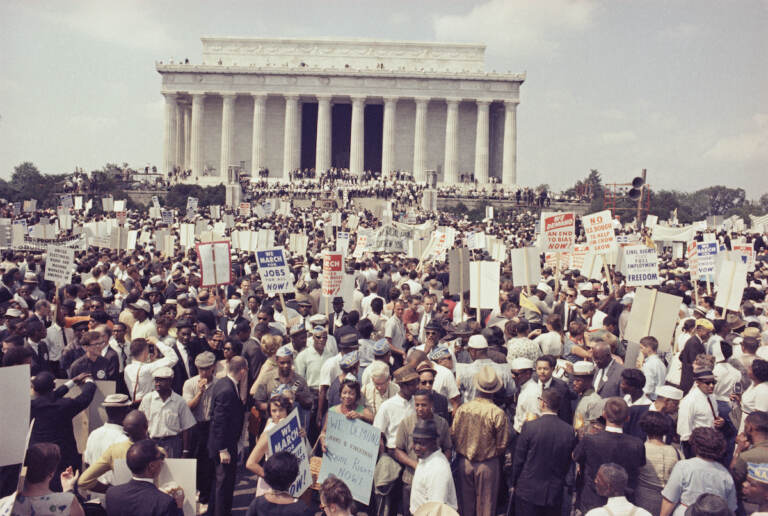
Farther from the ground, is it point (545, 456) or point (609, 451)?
point (609, 451)

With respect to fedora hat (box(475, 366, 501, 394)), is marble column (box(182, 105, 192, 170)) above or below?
above

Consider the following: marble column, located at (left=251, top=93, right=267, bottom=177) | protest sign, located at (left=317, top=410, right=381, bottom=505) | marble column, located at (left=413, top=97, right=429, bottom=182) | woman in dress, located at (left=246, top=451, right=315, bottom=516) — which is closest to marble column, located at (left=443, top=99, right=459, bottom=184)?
marble column, located at (left=413, top=97, right=429, bottom=182)

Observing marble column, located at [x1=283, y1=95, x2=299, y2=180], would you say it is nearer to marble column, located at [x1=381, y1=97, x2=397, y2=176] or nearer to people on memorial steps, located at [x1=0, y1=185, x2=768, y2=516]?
marble column, located at [x1=381, y1=97, x2=397, y2=176]

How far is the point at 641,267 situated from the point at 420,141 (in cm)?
6303

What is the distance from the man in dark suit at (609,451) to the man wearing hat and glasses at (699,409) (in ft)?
4.16

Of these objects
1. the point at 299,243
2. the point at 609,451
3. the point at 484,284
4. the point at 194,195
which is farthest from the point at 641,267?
the point at 194,195

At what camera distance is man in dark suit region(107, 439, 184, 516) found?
530 cm

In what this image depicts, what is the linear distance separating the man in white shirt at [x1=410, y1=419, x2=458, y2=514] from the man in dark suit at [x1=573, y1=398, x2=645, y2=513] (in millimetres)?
1395

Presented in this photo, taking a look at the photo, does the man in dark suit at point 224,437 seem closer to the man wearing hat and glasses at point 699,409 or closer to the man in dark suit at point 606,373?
the man in dark suit at point 606,373

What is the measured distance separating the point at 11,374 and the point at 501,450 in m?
4.44

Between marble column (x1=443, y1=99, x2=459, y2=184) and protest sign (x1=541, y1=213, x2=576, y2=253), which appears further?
marble column (x1=443, y1=99, x2=459, y2=184)

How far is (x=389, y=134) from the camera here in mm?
76438

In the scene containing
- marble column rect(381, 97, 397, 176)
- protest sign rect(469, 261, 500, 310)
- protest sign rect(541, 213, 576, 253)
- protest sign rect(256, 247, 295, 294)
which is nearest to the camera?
protest sign rect(469, 261, 500, 310)

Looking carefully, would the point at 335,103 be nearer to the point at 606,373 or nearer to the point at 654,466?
the point at 606,373
